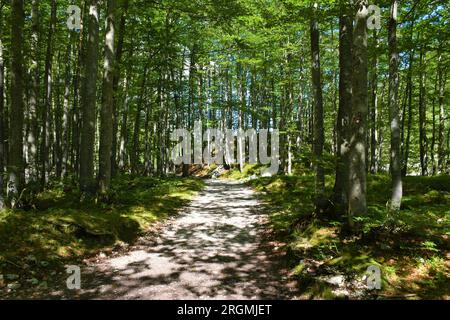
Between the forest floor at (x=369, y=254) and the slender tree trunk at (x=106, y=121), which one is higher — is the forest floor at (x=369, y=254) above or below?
below

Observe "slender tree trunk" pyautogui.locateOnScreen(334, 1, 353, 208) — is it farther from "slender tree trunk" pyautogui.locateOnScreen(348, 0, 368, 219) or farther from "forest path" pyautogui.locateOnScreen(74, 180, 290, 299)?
"forest path" pyautogui.locateOnScreen(74, 180, 290, 299)

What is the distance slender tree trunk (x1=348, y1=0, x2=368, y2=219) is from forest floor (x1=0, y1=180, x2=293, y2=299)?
6.99 ft

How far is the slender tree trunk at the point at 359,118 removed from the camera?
271 inches

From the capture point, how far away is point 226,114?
40406 mm

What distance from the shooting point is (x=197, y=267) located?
6.96 m

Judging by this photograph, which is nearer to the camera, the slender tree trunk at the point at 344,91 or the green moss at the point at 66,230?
the green moss at the point at 66,230

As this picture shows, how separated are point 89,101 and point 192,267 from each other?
7.18 m

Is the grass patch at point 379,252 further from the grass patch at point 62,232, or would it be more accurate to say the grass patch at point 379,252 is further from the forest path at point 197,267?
the grass patch at point 62,232
